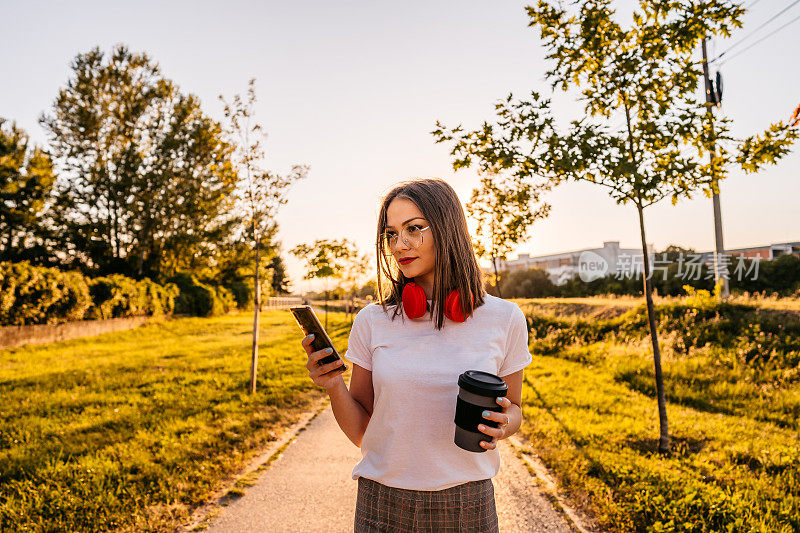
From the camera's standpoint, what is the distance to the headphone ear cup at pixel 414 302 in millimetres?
1926

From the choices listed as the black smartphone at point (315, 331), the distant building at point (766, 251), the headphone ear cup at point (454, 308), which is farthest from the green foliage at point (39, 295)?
the distant building at point (766, 251)

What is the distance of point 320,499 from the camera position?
462 centimetres

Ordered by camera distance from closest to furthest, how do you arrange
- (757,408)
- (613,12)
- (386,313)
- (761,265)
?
(386,313) < (613,12) < (757,408) < (761,265)

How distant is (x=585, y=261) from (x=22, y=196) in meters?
37.4

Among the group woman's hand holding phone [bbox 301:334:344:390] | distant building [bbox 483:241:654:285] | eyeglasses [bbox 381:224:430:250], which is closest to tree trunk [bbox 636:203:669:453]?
eyeglasses [bbox 381:224:430:250]

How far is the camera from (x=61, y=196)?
3042 centimetres

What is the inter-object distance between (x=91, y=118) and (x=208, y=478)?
104 ft

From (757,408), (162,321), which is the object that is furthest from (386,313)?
(162,321)

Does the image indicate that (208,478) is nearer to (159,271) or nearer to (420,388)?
(420,388)

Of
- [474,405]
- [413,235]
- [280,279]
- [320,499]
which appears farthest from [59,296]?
[280,279]

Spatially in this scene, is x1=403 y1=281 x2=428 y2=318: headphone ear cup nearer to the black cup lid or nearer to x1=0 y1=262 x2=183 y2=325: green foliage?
the black cup lid

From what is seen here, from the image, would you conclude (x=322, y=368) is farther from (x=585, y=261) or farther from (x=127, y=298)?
(x=585, y=261)

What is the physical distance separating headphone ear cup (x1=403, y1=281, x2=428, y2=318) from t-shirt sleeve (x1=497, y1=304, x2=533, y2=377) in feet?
1.21

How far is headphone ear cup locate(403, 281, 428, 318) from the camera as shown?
1926 mm
